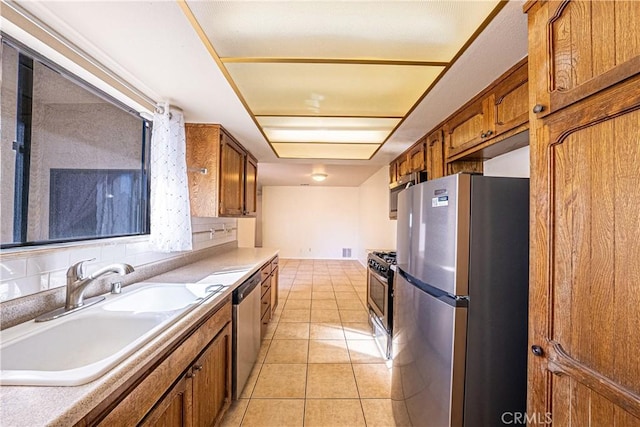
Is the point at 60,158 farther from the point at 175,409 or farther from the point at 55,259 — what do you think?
the point at 175,409

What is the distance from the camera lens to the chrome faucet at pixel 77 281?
3.89 ft

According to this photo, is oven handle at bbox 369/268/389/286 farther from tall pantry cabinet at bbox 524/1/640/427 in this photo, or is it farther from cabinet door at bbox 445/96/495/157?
tall pantry cabinet at bbox 524/1/640/427

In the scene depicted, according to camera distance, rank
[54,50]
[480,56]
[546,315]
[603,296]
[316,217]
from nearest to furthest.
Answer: [603,296] < [546,315] < [54,50] < [480,56] < [316,217]

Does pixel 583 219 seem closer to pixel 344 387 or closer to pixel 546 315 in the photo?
pixel 546 315

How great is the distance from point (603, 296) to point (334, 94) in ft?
6.07

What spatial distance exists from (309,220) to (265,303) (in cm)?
552

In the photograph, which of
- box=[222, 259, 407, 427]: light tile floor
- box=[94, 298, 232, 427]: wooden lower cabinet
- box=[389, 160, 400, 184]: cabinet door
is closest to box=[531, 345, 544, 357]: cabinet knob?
box=[222, 259, 407, 427]: light tile floor

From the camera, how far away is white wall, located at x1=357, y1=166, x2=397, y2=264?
500 cm

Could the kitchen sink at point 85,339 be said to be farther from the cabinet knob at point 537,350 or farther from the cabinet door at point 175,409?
the cabinet knob at point 537,350

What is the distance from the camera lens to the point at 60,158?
4.45 feet

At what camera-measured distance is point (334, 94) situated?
2006mm

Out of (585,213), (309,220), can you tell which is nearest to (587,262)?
(585,213)

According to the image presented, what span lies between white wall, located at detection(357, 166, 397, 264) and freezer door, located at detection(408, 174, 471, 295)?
10.3 ft

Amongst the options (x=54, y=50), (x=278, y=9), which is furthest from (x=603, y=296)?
(x=54, y=50)
